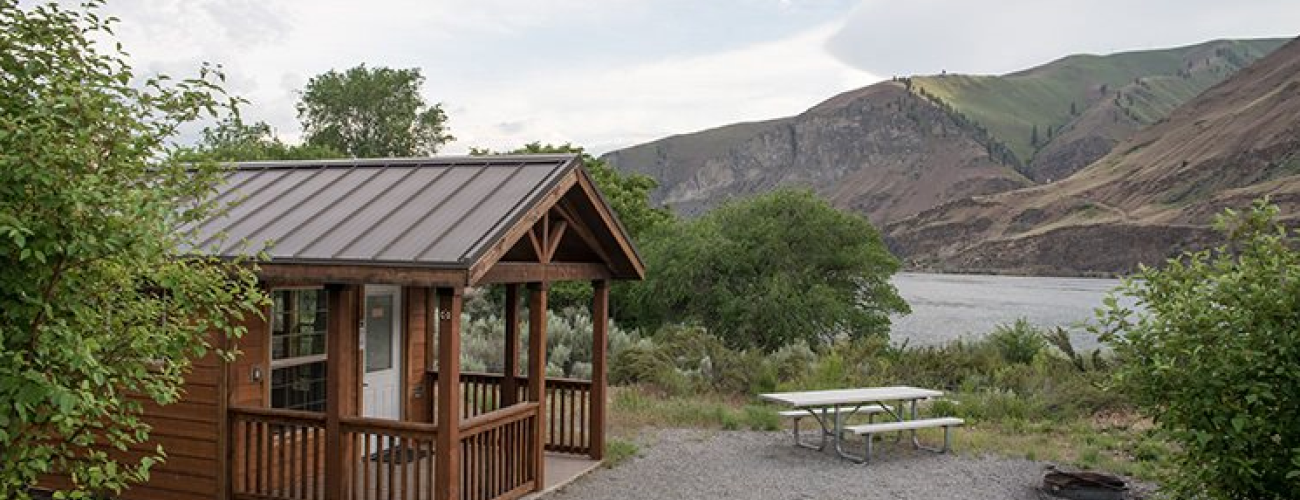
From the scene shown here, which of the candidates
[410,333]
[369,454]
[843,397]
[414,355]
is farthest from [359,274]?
[843,397]

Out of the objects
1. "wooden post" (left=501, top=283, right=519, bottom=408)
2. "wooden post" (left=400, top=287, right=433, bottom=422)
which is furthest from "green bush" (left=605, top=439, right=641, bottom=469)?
"wooden post" (left=400, top=287, right=433, bottom=422)

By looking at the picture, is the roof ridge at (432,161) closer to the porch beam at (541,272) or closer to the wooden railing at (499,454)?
the porch beam at (541,272)

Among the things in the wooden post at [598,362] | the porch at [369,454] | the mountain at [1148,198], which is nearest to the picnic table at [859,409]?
the wooden post at [598,362]

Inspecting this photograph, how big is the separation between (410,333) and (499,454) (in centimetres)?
222

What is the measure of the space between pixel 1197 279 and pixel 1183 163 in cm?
11510

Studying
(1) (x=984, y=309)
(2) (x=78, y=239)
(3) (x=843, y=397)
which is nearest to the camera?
(2) (x=78, y=239)

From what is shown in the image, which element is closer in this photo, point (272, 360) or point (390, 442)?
point (390, 442)

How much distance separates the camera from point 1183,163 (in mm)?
106188

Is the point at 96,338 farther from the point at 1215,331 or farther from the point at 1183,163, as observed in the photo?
the point at 1183,163

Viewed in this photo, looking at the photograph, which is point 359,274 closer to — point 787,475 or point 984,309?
point 787,475

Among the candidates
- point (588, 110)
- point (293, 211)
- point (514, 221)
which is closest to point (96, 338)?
point (514, 221)

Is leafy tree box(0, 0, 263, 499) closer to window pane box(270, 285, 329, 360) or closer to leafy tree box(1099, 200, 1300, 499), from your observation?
window pane box(270, 285, 329, 360)

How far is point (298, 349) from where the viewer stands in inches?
329

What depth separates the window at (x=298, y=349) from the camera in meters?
8.11
